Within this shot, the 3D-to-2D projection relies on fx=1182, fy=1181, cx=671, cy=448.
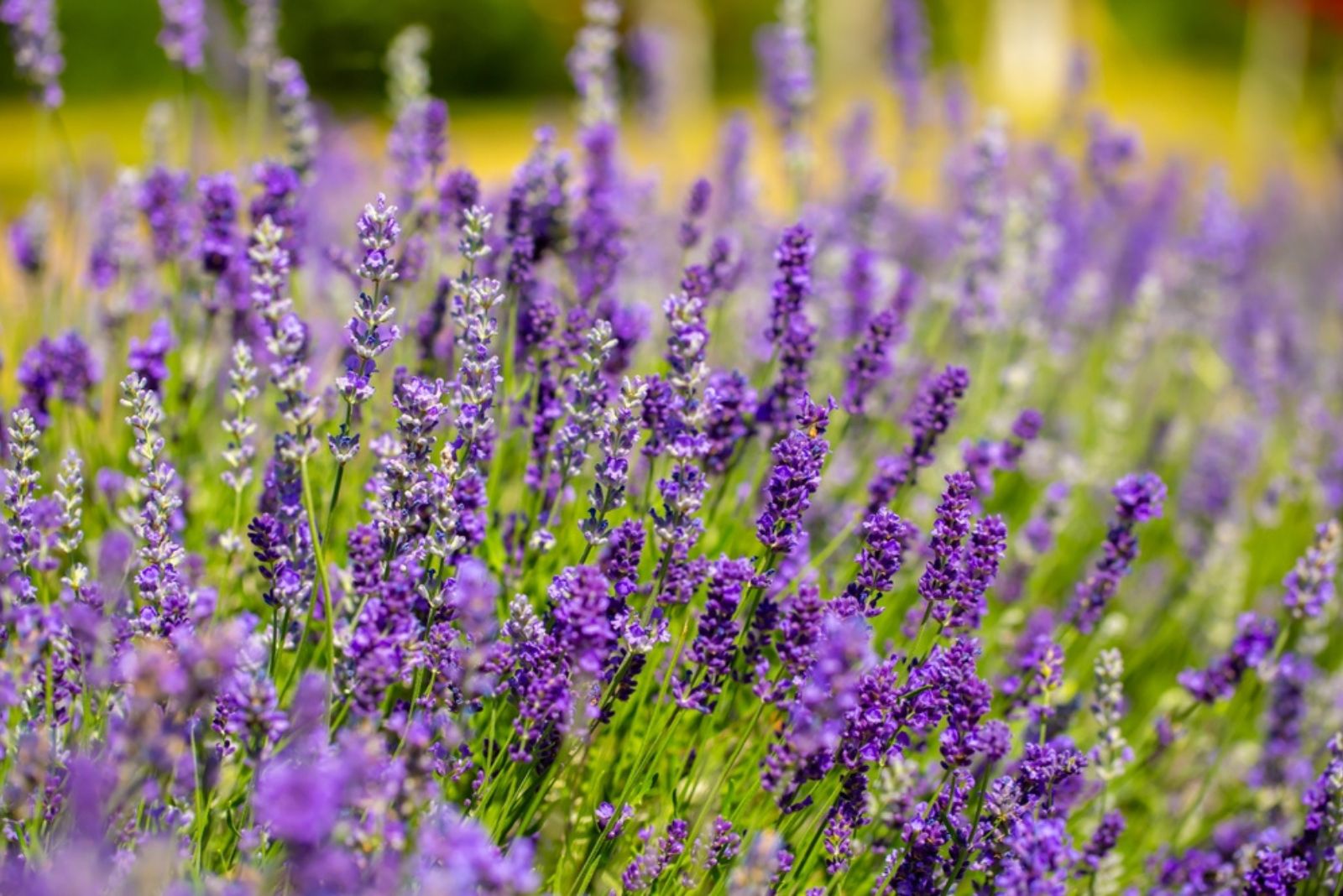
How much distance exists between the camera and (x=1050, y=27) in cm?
2562

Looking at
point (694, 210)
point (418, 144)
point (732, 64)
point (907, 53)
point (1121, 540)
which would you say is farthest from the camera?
point (732, 64)

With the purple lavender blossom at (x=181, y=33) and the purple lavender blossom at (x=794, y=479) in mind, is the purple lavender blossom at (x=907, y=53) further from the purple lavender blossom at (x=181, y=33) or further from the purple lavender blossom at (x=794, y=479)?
the purple lavender blossom at (x=794, y=479)

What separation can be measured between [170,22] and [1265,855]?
3.18 m

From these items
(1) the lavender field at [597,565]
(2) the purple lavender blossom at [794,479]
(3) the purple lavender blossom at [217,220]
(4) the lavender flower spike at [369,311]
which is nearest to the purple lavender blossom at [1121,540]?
(1) the lavender field at [597,565]

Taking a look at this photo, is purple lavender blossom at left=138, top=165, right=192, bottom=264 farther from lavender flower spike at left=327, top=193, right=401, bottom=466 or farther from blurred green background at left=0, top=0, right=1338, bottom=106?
blurred green background at left=0, top=0, right=1338, bottom=106

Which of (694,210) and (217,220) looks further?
(694,210)

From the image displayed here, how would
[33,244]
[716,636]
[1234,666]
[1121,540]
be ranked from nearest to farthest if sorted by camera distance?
[716,636] → [1121,540] → [1234,666] → [33,244]

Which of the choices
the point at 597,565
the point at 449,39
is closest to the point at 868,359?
the point at 597,565

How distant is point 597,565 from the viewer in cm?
178

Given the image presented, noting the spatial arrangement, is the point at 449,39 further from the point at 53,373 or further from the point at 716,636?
the point at 716,636

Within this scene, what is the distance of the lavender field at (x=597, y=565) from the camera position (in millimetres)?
1673

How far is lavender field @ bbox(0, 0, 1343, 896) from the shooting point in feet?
5.49

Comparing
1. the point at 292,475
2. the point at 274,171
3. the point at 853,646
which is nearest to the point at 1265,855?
the point at 853,646

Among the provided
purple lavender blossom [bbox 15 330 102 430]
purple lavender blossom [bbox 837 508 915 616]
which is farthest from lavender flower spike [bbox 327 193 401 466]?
purple lavender blossom [bbox 15 330 102 430]
